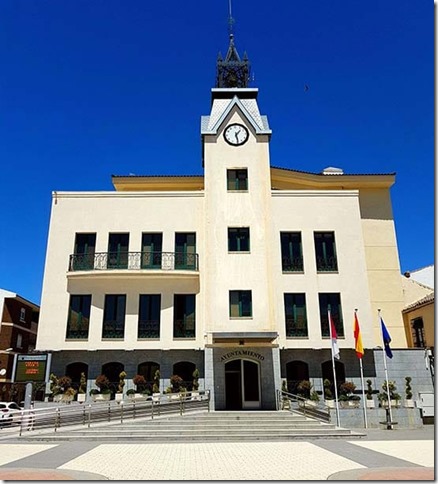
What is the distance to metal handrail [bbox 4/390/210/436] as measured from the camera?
1845 centimetres

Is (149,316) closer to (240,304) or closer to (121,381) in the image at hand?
(121,381)

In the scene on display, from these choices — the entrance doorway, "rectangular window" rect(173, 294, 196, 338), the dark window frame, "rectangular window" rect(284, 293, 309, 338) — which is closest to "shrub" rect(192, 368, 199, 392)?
the entrance doorway

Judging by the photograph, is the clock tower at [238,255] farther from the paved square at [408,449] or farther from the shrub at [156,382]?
the paved square at [408,449]

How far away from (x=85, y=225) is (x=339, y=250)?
46.8 feet

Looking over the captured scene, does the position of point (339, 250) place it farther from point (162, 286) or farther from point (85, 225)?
point (85, 225)

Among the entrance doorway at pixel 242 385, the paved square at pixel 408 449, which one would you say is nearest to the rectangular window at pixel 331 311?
the entrance doorway at pixel 242 385

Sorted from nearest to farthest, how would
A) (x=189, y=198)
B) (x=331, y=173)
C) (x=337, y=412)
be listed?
(x=337, y=412) < (x=189, y=198) < (x=331, y=173)

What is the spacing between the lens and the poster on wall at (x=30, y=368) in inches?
842

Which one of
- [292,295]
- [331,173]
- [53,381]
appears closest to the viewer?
[53,381]

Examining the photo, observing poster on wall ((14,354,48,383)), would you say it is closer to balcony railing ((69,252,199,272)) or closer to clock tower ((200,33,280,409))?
balcony railing ((69,252,199,272))

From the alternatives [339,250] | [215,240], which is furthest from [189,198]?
[339,250]

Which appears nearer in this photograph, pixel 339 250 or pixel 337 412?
pixel 337 412

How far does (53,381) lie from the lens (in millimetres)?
22391

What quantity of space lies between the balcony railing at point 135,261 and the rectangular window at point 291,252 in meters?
4.82
